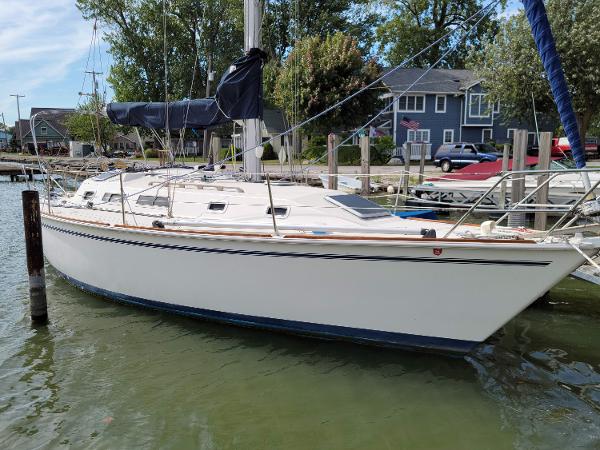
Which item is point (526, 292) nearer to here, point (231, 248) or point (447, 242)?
point (447, 242)

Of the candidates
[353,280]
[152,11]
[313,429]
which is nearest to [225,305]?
[353,280]

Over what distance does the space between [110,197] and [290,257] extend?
186 inches

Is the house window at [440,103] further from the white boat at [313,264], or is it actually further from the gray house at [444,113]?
the white boat at [313,264]

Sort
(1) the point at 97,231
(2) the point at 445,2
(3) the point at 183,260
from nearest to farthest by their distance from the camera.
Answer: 1. (3) the point at 183,260
2. (1) the point at 97,231
3. (2) the point at 445,2

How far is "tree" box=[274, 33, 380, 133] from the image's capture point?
28656mm

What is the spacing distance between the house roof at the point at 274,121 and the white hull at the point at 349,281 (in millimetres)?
36689

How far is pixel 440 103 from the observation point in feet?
133

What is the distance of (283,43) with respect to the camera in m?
39.5

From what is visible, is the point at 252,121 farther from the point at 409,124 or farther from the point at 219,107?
the point at 409,124

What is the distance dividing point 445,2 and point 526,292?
47203mm

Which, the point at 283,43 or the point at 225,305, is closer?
the point at 225,305

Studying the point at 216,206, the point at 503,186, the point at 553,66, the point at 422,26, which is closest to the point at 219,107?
the point at 216,206

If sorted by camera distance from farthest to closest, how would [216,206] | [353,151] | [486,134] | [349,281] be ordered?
[486,134], [353,151], [216,206], [349,281]

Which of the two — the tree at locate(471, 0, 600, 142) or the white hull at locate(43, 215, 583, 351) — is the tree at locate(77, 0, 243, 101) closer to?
the tree at locate(471, 0, 600, 142)
